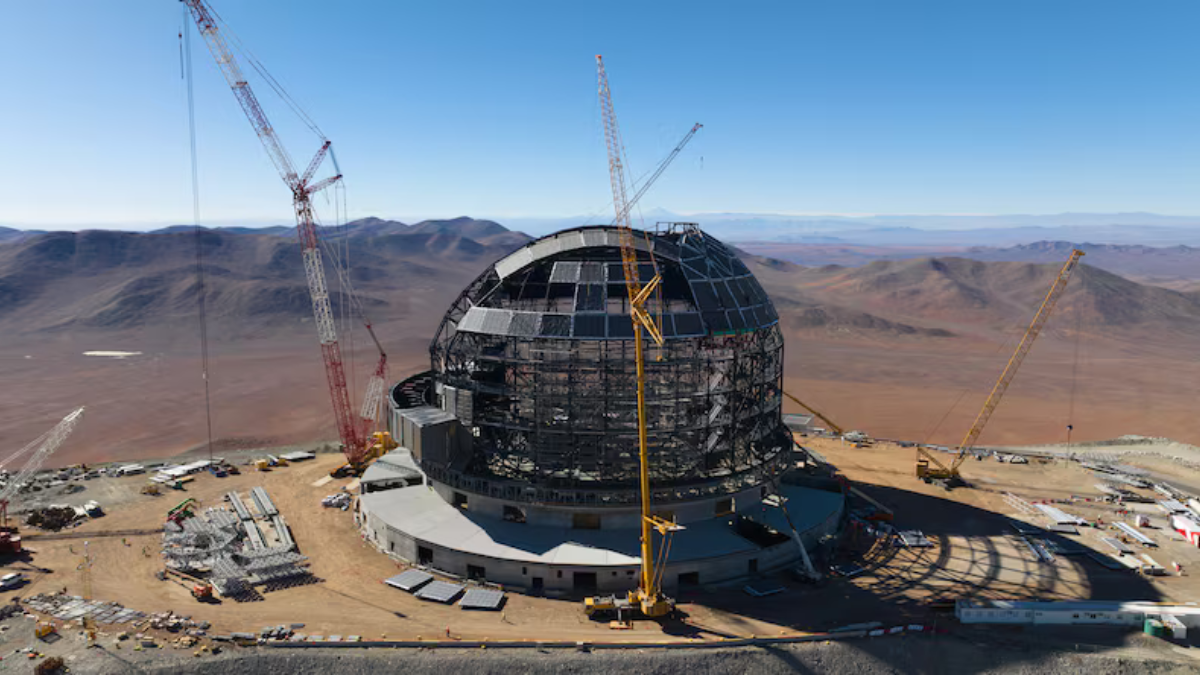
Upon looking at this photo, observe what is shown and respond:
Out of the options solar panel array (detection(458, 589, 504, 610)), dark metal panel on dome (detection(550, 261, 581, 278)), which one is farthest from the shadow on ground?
dark metal panel on dome (detection(550, 261, 581, 278))

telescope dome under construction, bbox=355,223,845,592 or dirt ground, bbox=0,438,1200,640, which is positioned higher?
telescope dome under construction, bbox=355,223,845,592

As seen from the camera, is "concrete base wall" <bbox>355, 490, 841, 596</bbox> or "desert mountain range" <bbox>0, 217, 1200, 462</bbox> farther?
"desert mountain range" <bbox>0, 217, 1200, 462</bbox>

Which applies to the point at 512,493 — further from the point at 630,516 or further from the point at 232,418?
the point at 232,418

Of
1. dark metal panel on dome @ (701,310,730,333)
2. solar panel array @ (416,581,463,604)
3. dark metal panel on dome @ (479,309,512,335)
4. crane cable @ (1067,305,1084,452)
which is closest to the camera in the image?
→ solar panel array @ (416,581,463,604)

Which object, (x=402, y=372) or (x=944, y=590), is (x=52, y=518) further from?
(x=944, y=590)

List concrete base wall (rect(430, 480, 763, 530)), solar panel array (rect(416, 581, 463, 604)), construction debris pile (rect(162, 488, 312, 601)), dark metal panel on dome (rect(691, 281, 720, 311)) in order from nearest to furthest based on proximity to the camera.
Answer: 1. solar panel array (rect(416, 581, 463, 604))
2. construction debris pile (rect(162, 488, 312, 601))
3. concrete base wall (rect(430, 480, 763, 530))
4. dark metal panel on dome (rect(691, 281, 720, 311))

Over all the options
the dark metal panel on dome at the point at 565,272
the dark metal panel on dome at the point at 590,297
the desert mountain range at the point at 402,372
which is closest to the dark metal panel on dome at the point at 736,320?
the dark metal panel on dome at the point at 590,297

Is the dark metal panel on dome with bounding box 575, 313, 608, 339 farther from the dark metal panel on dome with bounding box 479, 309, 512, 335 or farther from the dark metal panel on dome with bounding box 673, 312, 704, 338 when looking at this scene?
the dark metal panel on dome with bounding box 479, 309, 512, 335

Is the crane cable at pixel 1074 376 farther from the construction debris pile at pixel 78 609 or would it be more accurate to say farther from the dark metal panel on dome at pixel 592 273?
the construction debris pile at pixel 78 609
